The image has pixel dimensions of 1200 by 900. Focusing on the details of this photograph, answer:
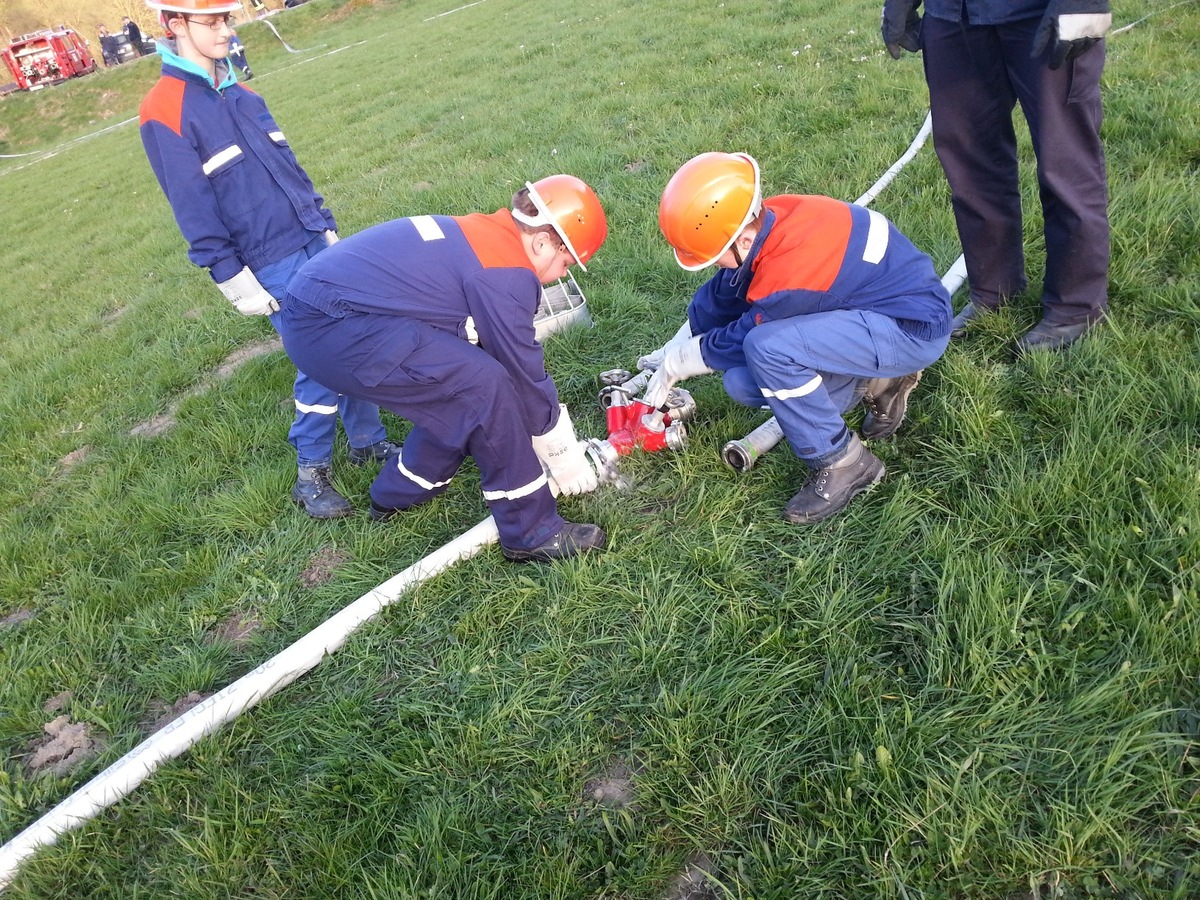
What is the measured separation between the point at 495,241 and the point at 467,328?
35 cm

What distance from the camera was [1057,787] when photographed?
184 centimetres

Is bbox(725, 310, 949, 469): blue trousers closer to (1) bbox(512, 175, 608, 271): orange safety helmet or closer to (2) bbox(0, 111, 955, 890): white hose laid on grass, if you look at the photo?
(1) bbox(512, 175, 608, 271): orange safety helmet

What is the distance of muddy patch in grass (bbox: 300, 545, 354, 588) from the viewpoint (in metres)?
3.29

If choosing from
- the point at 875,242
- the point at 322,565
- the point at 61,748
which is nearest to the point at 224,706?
the point at 61,748

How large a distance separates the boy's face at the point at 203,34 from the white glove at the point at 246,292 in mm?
945

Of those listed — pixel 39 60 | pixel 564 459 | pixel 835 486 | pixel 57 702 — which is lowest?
pixel 835 486

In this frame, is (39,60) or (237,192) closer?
(237,192)

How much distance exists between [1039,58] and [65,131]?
30.5m

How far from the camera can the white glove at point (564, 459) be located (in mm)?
3160

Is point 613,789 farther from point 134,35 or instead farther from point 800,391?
point 134,35

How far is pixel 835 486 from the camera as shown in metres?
2.84

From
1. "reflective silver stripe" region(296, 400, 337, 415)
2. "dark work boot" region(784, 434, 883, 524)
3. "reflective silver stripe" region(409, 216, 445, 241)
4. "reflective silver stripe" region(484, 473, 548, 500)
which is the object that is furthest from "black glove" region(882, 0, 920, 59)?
"reflective silver stripe" region(296, 400, 337, 415)

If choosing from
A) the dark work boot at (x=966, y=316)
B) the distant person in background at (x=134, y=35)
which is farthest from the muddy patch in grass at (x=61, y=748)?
the distant person in background at (x=134, y=35)

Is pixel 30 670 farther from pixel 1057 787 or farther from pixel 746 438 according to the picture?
pixel 1057 787
